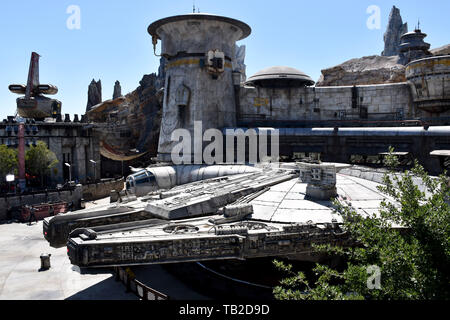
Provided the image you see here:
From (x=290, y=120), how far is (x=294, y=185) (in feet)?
57.1

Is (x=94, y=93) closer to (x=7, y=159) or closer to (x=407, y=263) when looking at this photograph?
(x=7, y=159)

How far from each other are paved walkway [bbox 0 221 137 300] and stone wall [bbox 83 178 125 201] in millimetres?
21160

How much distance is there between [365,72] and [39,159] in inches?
2421

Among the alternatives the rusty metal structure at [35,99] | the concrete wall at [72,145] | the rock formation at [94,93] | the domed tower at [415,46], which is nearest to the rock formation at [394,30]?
the domed tower at [415,46]

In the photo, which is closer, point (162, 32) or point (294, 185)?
point (294, 185)

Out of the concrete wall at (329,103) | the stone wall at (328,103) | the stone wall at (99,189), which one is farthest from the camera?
the stone wall at (99,189)

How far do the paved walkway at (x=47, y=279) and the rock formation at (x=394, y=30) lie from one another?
167 metres

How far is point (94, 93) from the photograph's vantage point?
134 m

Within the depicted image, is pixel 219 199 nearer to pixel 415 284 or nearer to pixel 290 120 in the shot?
pixel 415 284

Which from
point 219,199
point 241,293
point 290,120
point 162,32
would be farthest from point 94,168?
point 241,293

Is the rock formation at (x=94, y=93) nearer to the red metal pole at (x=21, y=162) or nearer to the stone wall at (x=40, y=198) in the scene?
the red metal pole at (x=21, y=162)

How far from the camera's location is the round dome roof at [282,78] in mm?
45812

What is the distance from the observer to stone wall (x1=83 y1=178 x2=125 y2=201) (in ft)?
177
